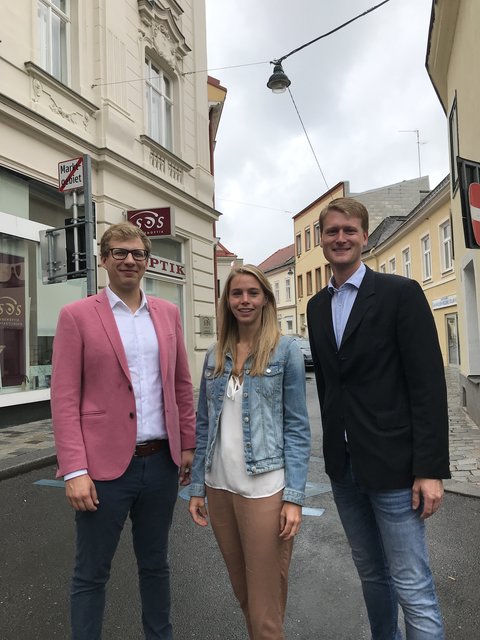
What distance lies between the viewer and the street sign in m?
6.70

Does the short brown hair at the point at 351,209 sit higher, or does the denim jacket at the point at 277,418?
Answer: the short brown hair at the point at 351,209

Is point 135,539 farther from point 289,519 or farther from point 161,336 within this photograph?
point 161,336

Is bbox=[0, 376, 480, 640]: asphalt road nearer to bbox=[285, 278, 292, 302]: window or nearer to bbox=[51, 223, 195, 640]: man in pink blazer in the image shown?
bbox=[51, 223, 195, 640]: man in pink blazer

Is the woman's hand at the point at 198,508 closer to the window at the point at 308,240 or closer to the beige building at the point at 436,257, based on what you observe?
the beige building at the point at 436,257

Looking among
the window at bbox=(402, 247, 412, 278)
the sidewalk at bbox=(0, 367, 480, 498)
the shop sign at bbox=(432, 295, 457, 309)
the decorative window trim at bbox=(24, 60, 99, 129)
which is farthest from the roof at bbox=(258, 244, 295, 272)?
the sidewalk at bbox=(0, 367, 480, 498)

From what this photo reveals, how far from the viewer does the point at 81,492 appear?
1.91m

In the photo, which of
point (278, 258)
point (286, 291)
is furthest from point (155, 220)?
point (278, 258)

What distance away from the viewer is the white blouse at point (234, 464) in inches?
76.0

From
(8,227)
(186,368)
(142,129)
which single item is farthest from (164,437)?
(142,129)

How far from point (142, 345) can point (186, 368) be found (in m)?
0.35

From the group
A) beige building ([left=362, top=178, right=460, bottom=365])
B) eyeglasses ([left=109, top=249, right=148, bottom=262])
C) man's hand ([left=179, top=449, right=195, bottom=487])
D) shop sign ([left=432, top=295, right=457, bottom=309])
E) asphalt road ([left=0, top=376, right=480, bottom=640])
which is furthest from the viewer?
beige building ([left=362, top=178, right=460, bottom=365])

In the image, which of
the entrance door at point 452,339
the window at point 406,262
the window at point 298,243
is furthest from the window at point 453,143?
the window at point 298,243

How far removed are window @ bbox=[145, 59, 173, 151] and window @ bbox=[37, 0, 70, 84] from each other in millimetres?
2556

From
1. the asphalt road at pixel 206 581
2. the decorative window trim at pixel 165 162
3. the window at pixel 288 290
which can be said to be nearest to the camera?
the asphalt road at pixel 206 581
